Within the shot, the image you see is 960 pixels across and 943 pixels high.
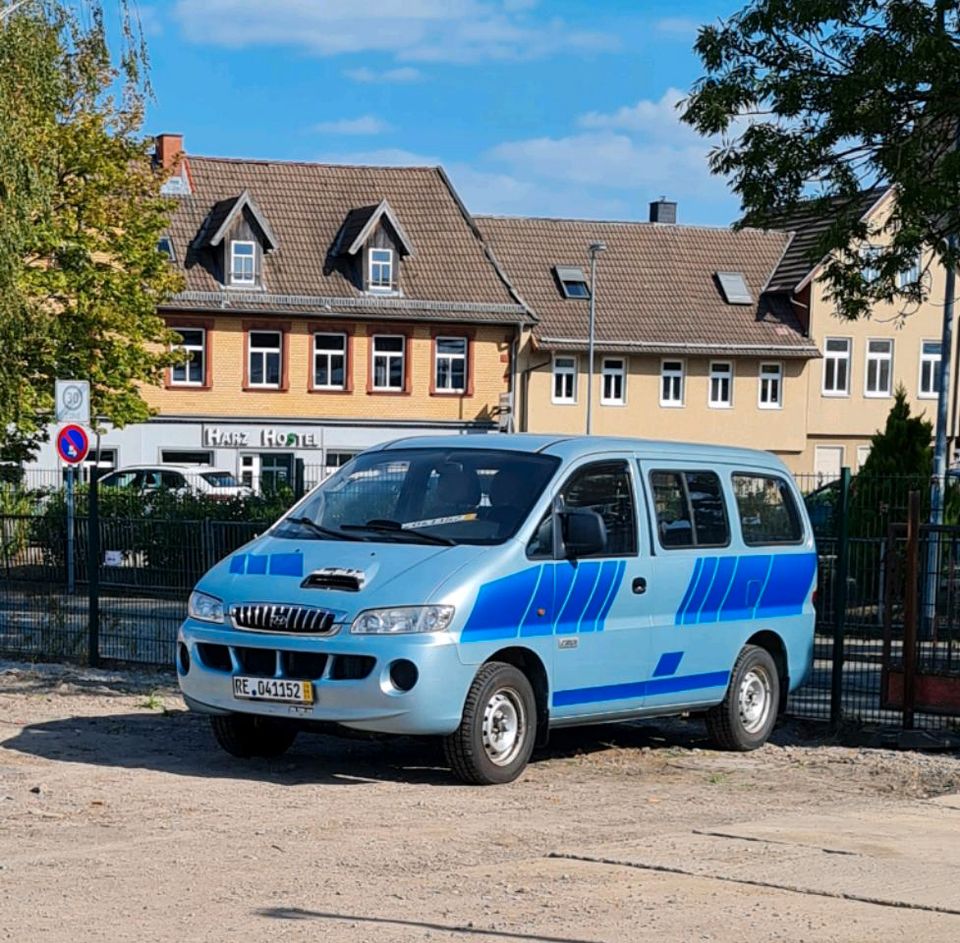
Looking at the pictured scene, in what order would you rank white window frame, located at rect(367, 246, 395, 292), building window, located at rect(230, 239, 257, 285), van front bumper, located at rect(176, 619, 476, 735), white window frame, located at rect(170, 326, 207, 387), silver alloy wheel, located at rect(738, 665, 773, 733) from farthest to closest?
white window frame, located at rect(367, 246, 395, 292), building window, located at rect(230, 239, 257, 285), white window frame, located at rect(170, 326, 207, 387), silver alloy wheel, located at rect(738, 665, 773, 733), van front bumper, located at rect(176, 619, 476, 735)

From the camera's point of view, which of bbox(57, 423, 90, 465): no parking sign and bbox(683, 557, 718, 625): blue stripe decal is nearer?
bbox(683, 557, 718, 625): blue stripe decal

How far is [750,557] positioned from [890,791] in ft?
6.94

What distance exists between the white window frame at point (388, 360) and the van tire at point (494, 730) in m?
46.4

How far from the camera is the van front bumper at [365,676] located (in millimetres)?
10398

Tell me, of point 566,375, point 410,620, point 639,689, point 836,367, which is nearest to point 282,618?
point 410,620

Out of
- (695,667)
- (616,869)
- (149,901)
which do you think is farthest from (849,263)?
(149,901)

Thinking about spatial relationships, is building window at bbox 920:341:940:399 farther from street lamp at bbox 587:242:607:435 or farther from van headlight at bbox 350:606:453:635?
van headlight at bbox 350:606:453:635

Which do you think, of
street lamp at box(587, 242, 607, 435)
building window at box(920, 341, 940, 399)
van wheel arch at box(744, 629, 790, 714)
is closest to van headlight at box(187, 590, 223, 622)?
van wheel arch at box(744, 629, 790, 714)

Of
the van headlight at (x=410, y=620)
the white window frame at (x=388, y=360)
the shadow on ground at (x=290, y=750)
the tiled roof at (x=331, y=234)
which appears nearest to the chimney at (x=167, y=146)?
the tiled roof at (x=331, y=234)

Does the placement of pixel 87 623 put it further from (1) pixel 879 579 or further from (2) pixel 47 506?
(1) pixel 879 579

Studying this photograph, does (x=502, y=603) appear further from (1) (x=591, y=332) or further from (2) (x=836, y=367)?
(2) (x=836, y=367)

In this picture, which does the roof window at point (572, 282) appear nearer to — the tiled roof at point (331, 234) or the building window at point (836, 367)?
the tiled roof at point (331, 234)

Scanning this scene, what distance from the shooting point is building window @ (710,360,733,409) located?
62625mm

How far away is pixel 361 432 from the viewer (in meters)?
57.1
